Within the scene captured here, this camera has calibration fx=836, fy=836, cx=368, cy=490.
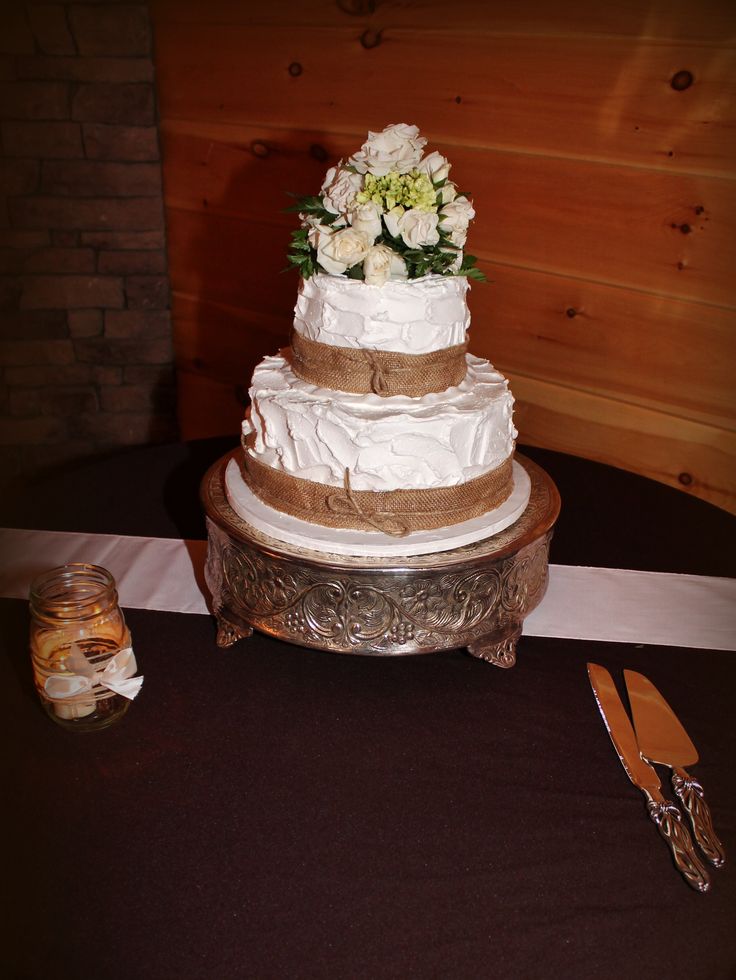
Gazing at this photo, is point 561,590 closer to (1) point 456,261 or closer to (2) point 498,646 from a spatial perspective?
(2) point 498,646

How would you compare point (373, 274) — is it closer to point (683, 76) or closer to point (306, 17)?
point (683, 76)

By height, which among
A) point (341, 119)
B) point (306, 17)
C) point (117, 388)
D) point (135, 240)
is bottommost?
point (117, 388)

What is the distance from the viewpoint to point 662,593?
1528 mm

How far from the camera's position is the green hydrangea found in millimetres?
1215

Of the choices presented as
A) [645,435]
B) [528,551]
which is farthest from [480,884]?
[645,435]

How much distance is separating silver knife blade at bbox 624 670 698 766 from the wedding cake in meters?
0.33

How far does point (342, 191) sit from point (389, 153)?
0.30 ft

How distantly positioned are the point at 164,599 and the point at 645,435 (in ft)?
4.62

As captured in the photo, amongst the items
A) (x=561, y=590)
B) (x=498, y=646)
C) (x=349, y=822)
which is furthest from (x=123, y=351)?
(x=349, y=822)

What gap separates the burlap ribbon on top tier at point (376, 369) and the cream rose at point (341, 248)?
0.13 meters

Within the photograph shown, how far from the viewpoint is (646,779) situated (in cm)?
110

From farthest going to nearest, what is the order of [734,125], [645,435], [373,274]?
1. [645,435]
2. [734,125]
3. [373,274]

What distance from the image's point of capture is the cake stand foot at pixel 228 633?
1.33m

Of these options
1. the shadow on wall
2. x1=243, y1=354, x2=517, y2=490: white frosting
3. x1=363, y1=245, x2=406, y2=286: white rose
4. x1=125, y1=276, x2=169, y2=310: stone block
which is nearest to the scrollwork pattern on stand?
x1=243, y1=354, x2=517, y2=490: white frosting
